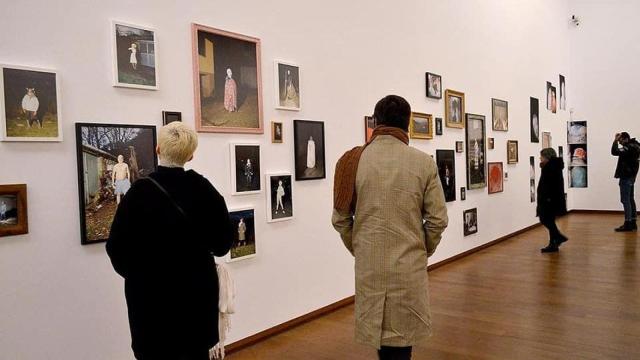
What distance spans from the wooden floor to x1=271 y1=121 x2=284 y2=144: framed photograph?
1.89 m

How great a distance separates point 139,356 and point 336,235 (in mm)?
3461

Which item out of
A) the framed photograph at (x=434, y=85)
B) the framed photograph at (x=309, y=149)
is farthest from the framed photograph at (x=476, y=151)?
the framed photograph at (x=309, y=149)

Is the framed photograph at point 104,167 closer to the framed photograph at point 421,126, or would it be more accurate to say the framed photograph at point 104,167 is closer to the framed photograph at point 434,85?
the framed photograph at point 421,126

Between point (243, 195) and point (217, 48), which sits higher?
point (217, 48)

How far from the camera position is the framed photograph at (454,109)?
7.93 metres

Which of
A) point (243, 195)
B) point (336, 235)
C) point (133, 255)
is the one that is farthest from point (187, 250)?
point (336, 235)

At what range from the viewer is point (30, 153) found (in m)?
3.16

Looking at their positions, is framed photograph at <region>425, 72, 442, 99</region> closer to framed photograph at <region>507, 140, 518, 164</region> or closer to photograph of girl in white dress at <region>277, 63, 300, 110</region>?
photograph of girl in white dress at <region>277, 63, 300, 110</region>

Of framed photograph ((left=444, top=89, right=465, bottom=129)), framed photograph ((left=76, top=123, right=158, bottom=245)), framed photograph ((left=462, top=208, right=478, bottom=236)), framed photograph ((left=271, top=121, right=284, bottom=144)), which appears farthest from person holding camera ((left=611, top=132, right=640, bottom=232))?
framed photograph ((left=76, top=123, right=158, bottom=245))

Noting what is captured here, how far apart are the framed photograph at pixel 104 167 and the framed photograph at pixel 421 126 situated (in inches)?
167

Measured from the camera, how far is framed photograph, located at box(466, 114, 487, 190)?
28.1ft

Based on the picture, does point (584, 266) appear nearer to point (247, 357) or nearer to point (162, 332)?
point (247, 357)

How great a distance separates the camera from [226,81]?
4348 mm

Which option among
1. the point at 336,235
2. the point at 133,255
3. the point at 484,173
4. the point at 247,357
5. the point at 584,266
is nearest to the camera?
the point at 133,255
